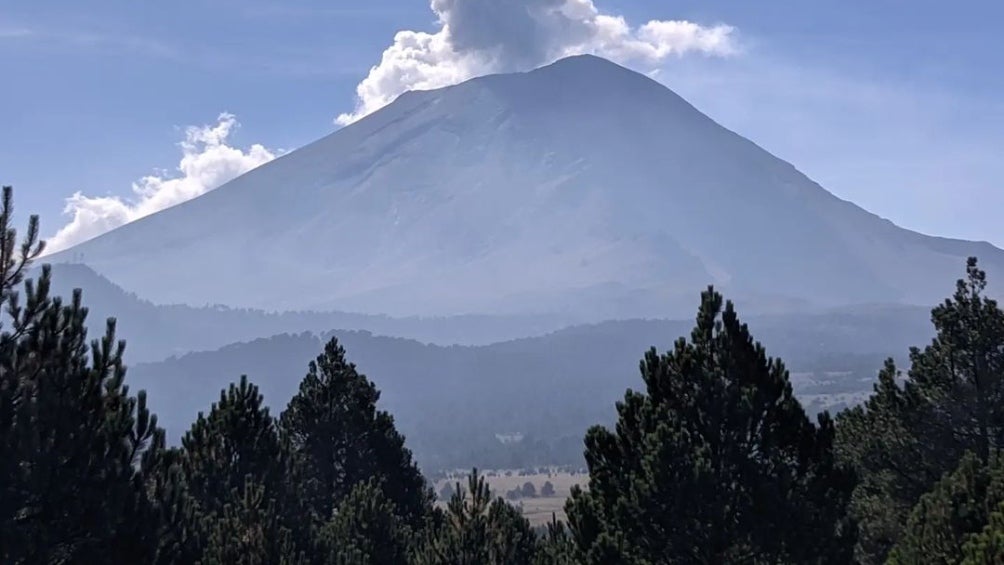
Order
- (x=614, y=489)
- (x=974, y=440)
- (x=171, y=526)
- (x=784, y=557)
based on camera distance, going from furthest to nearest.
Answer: (x=974, y=440) → (x=614, y=489) → (x=784, y=557) → (x=171, y=526)

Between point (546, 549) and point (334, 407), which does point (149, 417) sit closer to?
point (546, 549)

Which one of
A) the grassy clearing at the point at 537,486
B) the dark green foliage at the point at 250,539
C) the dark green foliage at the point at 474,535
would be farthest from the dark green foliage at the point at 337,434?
the grassy clearing at the point at 537,486

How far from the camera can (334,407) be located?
3031cm

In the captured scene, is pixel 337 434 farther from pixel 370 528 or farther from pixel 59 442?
pixel 59 442

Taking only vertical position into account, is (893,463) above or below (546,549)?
above

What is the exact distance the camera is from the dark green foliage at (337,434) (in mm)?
29625

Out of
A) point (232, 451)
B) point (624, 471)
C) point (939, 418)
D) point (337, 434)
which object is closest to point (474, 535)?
point (624, 471)

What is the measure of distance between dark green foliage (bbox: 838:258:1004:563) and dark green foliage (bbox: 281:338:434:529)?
1317 centimetres

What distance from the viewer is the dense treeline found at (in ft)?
45.2

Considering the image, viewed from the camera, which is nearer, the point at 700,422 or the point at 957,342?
the point at 700,422

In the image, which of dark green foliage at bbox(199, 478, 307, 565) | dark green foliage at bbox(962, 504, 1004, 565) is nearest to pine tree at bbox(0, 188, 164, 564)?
dark green foliage at bbox(199, 478, 307, 565)

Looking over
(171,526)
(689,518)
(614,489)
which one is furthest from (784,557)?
(171,526)

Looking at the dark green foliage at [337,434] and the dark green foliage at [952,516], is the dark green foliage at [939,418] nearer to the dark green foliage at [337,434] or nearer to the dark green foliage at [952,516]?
the dark green foliage at [952,516]

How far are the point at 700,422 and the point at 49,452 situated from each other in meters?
10.7
